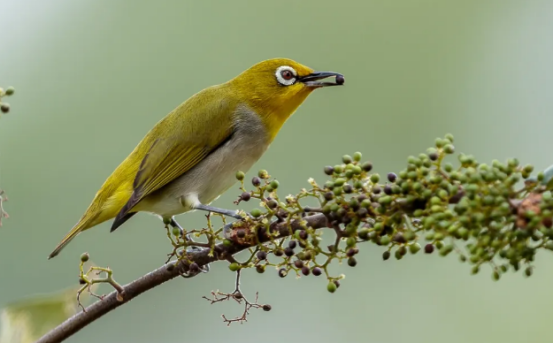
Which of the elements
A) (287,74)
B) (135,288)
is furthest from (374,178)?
(287,74)

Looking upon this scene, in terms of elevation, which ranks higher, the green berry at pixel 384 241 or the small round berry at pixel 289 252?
the green berry at pixel 384 241

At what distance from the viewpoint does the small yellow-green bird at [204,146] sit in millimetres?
3939

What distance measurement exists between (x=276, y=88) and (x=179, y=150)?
0.76 meters

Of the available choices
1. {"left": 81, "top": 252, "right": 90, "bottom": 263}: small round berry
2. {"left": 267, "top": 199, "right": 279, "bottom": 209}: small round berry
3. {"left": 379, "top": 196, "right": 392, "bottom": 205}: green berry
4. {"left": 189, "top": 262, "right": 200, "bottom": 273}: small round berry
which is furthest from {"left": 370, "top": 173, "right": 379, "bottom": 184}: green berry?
{"left": 81, "top": 252, "right": 90, "bottom": 263}: small round berry

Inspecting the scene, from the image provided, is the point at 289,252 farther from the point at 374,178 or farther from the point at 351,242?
the point at 374,178

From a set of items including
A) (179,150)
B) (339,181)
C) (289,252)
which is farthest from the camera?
(179,150)

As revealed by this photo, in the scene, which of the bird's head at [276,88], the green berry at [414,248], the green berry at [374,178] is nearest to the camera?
the green berry at [414,248]

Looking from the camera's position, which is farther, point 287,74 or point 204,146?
point 287,74

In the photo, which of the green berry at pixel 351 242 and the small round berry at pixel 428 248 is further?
the green berry at pixel 351 242

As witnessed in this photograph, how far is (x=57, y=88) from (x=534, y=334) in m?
5.54

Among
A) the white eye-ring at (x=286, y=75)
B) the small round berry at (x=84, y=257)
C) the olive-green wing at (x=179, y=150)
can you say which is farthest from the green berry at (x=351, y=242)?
the white eye-ring at (x=286, y=75)

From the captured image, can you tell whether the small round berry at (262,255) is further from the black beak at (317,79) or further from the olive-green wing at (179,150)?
the black beak at (317,79)

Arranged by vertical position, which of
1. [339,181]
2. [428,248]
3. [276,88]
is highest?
[276,88]

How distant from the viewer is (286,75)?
14.0 ft
